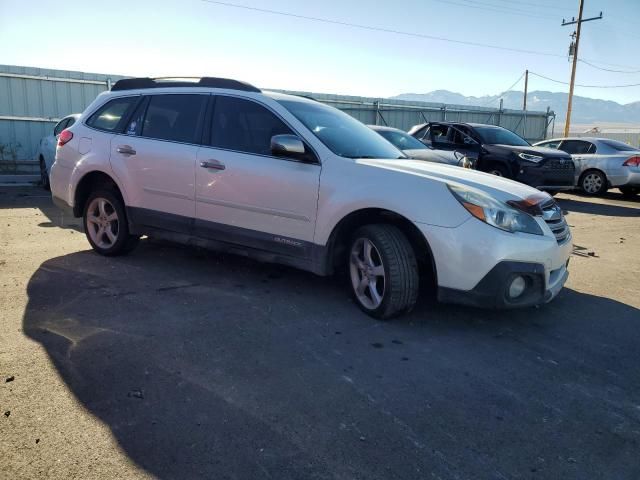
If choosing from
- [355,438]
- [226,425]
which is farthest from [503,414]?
[226,425]

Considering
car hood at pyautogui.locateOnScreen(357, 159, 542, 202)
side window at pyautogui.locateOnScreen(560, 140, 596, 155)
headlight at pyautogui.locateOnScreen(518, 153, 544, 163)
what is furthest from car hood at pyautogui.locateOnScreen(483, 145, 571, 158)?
car hood at pyautogui.locateOnScreen(357, 159, 542, 202)

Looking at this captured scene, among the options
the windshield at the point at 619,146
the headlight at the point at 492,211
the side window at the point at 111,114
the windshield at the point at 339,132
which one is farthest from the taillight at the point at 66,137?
the windshield at the point at 619,146

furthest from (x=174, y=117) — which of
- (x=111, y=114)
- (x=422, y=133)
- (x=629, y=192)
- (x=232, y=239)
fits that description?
(x=629, y=192)

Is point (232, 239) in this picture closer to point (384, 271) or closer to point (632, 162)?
point (384, 271)

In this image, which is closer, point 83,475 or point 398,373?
point 83,475

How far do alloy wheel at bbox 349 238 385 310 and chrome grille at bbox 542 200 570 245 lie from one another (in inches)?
52.4

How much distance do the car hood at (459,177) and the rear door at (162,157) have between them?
174 centimetres

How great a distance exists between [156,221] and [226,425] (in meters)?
3.06

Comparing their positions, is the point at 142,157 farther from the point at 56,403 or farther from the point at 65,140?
the point at 56,403

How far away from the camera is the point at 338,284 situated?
494 centimetres

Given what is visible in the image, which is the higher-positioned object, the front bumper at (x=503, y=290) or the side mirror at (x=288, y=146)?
the side mirror at (x=288, y=146)

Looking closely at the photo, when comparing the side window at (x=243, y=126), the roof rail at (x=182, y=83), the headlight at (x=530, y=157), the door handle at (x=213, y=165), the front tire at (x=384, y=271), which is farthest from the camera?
the headlight at (x=530, y=157)

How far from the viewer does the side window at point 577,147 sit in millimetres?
13426

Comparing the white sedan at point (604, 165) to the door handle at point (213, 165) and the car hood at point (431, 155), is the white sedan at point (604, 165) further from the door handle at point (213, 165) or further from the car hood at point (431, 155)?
the door handle at point (213, 165)
